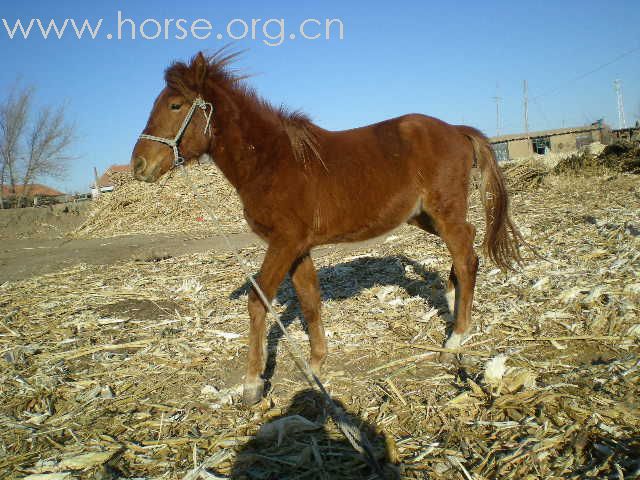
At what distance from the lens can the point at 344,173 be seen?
3.51 metres

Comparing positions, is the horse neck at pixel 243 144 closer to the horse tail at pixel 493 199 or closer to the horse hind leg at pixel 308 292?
the horse hind leg at pixel 308 292

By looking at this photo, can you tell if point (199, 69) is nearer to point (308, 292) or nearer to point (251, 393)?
point (308, 292)

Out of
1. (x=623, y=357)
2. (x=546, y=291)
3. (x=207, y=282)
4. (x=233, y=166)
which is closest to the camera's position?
(x=623, y=357)

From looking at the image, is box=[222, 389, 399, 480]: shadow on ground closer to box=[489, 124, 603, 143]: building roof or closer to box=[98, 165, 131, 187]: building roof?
box=[98, 165, 131, 187]: building roof

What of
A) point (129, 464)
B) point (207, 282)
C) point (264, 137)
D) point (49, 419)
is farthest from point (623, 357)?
point (207, 282)

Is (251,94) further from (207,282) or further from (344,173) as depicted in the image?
(207,282)

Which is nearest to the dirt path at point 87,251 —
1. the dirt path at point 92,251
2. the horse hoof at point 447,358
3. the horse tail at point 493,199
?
the dirt path at point 92,251

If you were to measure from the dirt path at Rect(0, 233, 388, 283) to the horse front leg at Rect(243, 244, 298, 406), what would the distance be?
4.43 metres

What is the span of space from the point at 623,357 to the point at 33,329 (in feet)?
19.6

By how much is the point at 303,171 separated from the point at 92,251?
914 cm

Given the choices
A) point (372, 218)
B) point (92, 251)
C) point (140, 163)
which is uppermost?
point (140, 163)

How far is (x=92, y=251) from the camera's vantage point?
10.5 meters

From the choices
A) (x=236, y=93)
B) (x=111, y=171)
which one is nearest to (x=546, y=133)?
(x=111, y=171)

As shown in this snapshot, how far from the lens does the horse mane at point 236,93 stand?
330 centimetres
